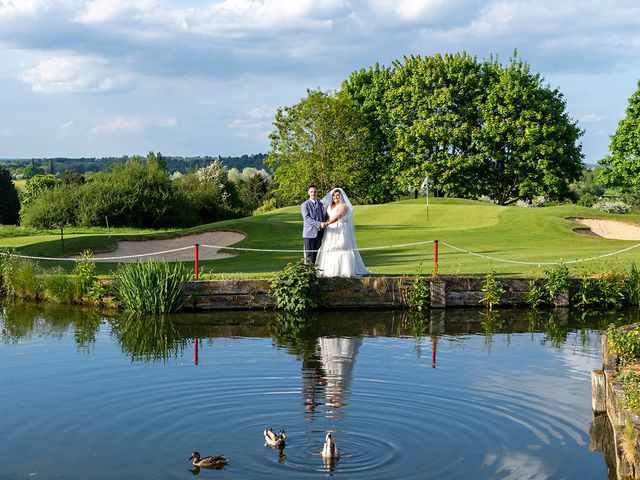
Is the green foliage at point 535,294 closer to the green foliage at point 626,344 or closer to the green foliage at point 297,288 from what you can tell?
the green foliage at point 297,288

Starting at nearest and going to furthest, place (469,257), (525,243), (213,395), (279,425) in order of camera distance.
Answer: (279,425), (213,395), (469,257), (525,243)

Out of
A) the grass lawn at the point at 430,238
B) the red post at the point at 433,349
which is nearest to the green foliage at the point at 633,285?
the grass lawn at the point at 430,238

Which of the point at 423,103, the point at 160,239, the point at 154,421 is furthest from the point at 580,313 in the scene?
the point at 423,103

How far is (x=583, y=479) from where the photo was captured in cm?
862

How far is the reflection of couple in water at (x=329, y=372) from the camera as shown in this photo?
446 inches

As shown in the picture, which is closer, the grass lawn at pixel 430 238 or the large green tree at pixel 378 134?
the grass lawn at pixel 430 238

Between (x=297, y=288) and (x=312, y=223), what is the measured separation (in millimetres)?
1588

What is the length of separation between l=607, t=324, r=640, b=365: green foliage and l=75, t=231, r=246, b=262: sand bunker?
18.4 m

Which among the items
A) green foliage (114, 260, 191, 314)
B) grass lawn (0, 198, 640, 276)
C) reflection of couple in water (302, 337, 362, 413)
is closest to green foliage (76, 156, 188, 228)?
grass lawn (0, 198, 640, 276)

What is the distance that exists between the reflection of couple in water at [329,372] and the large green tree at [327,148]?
151 ft

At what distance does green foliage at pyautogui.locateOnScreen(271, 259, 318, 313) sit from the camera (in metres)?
19.2

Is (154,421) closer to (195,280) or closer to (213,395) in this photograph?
(213,395)

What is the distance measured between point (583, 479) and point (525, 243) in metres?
23.2

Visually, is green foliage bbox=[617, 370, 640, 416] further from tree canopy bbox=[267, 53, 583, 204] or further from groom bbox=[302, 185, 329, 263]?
tree canopy bbox=[267, 53, 583, 204]
